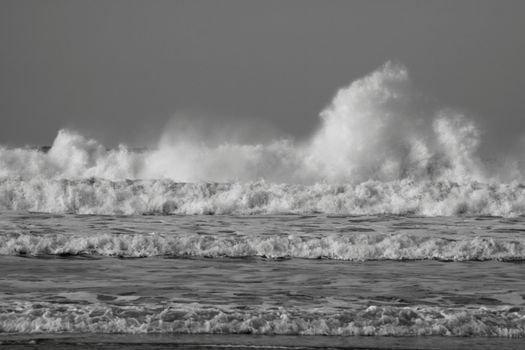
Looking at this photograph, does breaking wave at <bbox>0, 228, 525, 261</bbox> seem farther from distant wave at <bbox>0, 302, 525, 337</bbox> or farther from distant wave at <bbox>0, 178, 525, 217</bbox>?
A: distant wave at <bbox>0, 178, 525, 217</bbox>

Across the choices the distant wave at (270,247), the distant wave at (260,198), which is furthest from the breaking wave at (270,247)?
the distant wave at (260,198)

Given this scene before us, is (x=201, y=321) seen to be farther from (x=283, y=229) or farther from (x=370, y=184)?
(x=370, y=184)

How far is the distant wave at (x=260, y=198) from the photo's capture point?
990 inches

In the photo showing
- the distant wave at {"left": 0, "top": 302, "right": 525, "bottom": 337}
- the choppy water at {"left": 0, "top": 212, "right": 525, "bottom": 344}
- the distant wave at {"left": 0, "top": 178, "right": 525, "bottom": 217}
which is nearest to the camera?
the distant wave at {"left": 0, "top": 302, "right": 525, "bottom": 337}

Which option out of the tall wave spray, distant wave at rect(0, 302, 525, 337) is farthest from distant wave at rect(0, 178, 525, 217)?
distant wave at rect(0, 302, 525, 337)

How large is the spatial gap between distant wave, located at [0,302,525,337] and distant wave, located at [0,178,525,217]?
580 inches

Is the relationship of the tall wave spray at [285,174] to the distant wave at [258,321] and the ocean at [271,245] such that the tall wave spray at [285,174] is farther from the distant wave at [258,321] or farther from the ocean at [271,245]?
the distant wave at [258,321]

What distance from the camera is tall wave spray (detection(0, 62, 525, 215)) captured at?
2545 cm

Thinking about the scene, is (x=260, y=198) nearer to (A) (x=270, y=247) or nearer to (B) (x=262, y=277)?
(A) (x=270, y=247)

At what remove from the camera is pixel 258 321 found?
957 centimetres

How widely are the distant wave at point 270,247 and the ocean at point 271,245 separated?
0.04 m

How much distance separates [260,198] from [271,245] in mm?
9058

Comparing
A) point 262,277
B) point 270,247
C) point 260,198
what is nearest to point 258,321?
point 262,277

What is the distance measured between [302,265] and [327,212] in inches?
390
